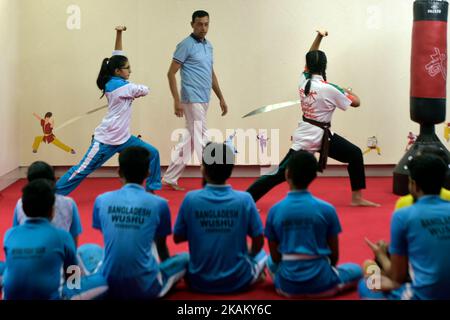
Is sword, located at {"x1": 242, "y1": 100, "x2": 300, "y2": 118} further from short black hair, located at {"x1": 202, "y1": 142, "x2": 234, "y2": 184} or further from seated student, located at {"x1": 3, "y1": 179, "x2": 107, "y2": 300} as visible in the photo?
seated student, located at {"x1": 3, "y1": 179, "x2": 107, "y2": 300}

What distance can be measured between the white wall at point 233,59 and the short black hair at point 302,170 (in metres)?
3.93

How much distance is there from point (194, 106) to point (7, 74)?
5.81 ft

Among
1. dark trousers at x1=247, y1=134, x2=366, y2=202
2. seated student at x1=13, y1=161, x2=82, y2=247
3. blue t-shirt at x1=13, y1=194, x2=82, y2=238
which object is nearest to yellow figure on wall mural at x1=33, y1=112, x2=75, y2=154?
dark trousers at x1=247, y1=134, x2=366, y2=202

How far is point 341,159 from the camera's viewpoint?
18.7 feet

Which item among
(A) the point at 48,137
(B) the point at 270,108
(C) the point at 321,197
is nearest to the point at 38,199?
Answer: (C) the point at 321,197

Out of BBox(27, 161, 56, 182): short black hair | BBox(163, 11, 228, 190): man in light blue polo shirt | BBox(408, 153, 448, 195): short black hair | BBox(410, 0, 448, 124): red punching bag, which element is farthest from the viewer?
BBox(163, 11, 228, 190): man in light blue polo shirt

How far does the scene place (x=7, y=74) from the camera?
6871 millimetres

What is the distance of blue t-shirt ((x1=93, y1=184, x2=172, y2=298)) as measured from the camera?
331cm

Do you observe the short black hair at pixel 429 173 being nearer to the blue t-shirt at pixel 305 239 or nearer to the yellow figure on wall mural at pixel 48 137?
the blue t-shirt at pixel 305 239

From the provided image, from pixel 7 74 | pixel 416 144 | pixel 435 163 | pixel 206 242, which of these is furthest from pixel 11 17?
pixel 435 163

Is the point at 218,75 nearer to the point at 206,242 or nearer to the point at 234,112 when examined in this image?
the point at 234,112

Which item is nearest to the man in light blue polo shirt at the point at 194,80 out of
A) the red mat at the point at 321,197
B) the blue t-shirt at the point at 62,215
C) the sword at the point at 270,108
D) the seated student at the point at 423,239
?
the red mat at the point at 321,197

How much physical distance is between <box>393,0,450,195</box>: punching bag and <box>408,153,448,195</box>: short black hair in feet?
9.81

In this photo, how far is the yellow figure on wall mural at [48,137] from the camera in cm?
735
